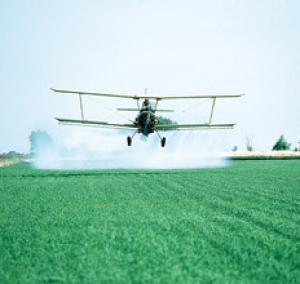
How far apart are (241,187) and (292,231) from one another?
14.3 meters

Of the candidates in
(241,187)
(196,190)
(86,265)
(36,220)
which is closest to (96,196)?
(196,190)

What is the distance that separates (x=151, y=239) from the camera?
12.0m

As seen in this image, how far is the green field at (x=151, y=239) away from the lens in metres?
9.04

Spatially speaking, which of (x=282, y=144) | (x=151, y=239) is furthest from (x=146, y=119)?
(x=282, y=144)

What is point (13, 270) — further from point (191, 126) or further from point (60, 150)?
point (60, 150)

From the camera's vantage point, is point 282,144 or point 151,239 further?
point 282,144

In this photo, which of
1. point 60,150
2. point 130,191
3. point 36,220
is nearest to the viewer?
point 36,220

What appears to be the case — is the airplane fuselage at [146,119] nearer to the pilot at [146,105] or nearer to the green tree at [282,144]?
the pilot at [146,105]

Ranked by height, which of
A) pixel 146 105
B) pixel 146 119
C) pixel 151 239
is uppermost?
pixel 146 105

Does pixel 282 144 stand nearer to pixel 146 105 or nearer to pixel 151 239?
pixel 146 105

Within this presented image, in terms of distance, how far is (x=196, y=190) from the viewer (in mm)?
25656

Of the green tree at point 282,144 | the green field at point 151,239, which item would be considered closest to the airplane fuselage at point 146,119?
the green field at point 151,239

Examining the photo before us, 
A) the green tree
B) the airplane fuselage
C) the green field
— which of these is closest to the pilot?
the airplane fuselage

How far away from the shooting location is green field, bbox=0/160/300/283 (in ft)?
29.7
